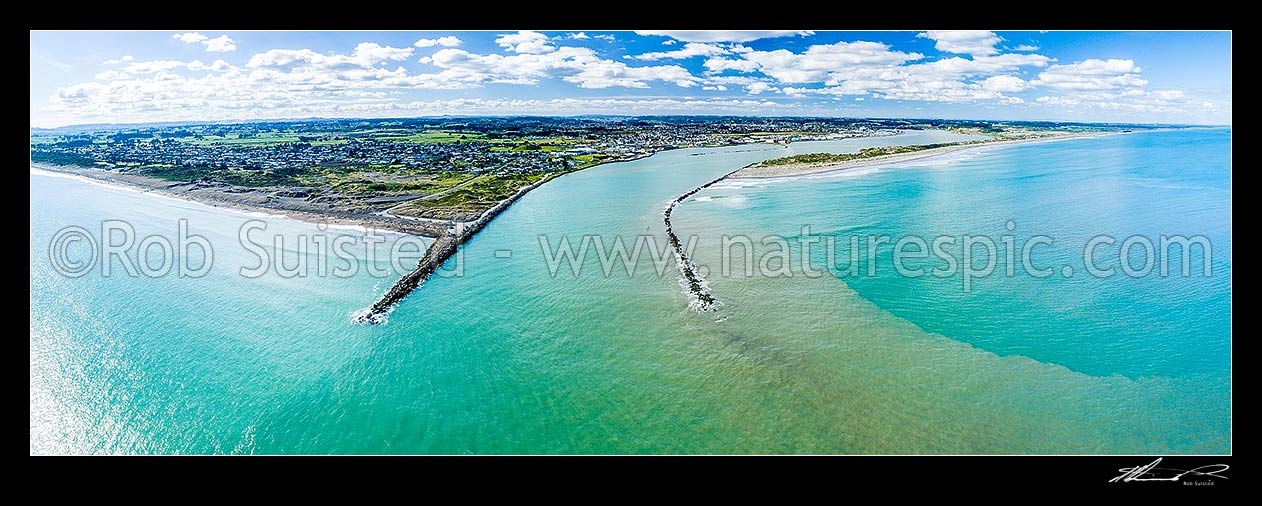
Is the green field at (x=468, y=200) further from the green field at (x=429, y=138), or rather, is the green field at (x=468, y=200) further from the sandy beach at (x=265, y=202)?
the green field at (x=429, y=138)

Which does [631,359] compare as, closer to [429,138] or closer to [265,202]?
[265,202]
